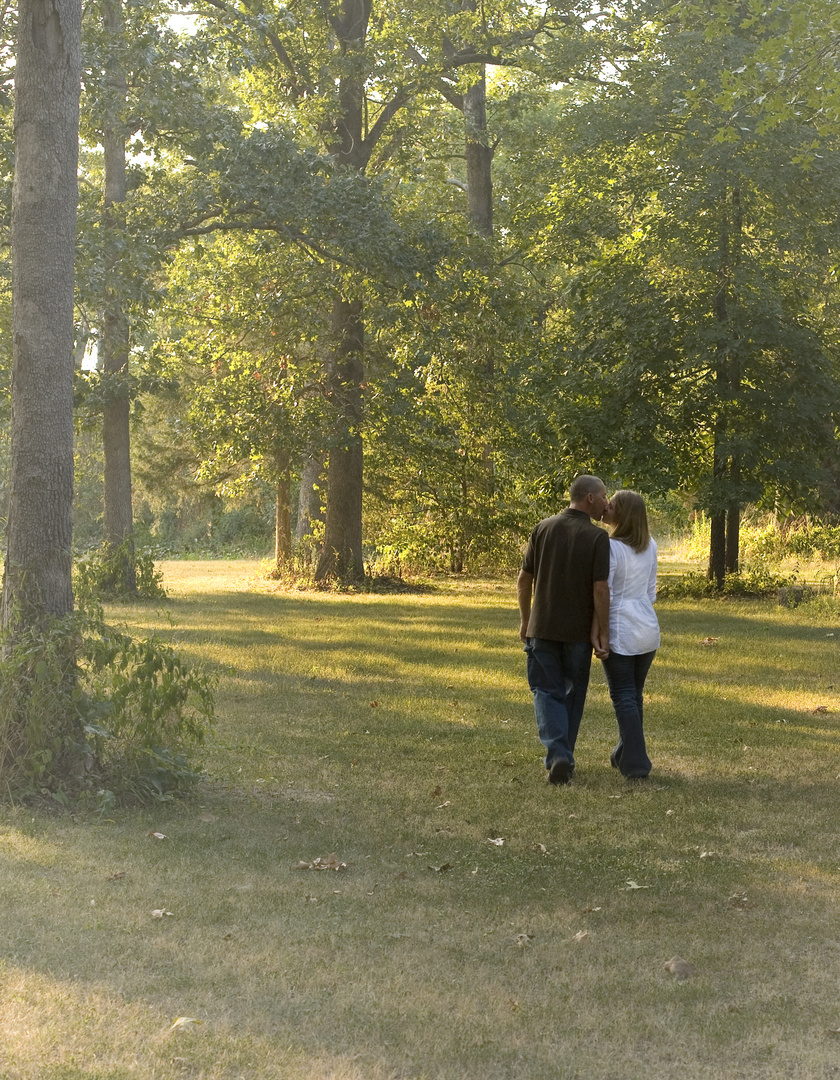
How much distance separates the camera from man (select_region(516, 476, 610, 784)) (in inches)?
326

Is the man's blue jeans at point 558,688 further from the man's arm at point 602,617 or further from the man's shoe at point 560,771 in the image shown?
the man's arm at point 602,617

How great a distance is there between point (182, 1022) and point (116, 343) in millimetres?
15562

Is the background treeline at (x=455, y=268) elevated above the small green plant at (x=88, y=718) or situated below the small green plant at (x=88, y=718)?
above

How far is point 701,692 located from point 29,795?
283 inches

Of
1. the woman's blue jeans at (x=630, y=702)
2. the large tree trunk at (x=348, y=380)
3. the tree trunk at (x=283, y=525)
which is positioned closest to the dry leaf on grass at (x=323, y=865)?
the woman's blue jeans at (x=630, y=702)

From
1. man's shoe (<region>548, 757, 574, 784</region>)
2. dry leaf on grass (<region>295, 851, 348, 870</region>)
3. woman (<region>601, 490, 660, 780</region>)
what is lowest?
dry leaf on grass (<region>295, 851, 348, 870</region>)

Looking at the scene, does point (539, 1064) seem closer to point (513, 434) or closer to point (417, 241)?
point (417, 241)

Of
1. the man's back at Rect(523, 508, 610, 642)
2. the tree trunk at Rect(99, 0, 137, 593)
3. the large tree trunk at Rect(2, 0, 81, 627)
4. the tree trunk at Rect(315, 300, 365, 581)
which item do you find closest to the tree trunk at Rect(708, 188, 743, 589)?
the tree trunk at Rect(315, 300, 365, 581)

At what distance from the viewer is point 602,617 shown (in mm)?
8273

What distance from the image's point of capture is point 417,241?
17.4m

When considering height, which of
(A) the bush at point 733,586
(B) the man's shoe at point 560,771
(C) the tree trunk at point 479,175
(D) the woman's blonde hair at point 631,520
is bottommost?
(B) the man's shoe at point 560,771

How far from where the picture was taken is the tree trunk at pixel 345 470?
24.2 meters

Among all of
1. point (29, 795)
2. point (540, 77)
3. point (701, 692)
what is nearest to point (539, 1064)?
point (29, 795)

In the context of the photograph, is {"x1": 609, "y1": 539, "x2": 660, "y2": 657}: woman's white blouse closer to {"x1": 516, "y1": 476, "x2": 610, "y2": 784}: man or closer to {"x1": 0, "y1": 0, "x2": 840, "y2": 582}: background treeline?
{"x1": 516, "y1": 476, "x2": 610, "y2": 784}: man
